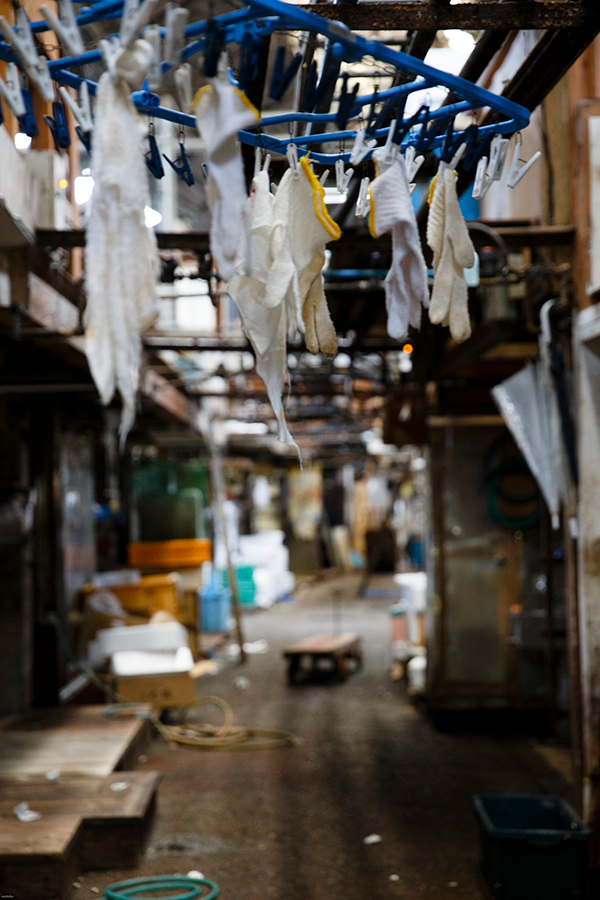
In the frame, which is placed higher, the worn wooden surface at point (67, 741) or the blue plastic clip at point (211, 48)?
the blue plastic clip at point (211, 48)

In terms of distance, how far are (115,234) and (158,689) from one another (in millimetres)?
8614

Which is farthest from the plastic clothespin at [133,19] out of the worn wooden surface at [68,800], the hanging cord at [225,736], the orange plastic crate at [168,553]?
the orange plastic crate at [168,553]

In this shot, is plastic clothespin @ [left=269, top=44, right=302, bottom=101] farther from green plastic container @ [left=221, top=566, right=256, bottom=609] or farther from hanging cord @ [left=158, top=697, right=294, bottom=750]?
green plastic container @ [left=221, top=566, right=256, bottom=609]

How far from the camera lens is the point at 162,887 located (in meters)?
5.48

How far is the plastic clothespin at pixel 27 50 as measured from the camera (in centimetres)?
246

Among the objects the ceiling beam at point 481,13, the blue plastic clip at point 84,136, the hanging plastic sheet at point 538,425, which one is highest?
the ceiling beam at point 481,13

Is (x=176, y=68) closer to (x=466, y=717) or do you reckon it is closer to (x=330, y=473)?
(x=466, y=717)

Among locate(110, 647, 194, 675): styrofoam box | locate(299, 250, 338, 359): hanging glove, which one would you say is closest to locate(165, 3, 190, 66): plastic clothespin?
locate(299, 250, 338, 359): hanging glove

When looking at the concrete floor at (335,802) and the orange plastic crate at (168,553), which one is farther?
the orange plastic crate at (168,553)

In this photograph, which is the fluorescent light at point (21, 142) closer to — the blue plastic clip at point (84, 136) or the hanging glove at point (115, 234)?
the blue plastic clip at point (84, 136)

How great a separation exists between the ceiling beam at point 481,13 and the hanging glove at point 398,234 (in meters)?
0.45

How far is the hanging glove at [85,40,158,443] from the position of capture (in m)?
2.40

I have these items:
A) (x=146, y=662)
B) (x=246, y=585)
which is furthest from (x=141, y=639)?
(x=246, y=585)

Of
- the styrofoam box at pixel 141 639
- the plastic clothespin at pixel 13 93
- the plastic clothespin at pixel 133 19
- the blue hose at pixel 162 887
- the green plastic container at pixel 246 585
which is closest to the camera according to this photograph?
the plastic clothespin at pixel 133 19
